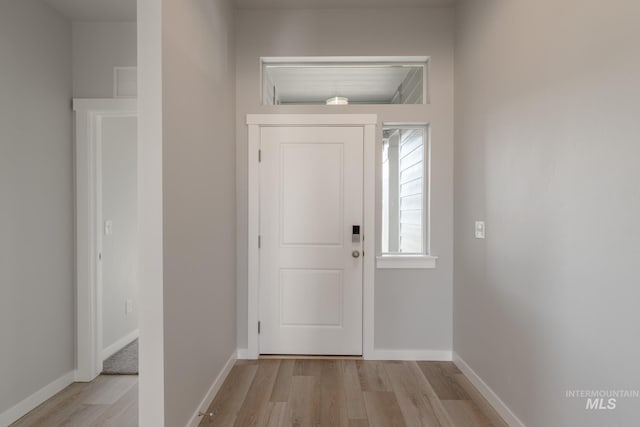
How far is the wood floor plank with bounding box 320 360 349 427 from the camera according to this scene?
2.01 m

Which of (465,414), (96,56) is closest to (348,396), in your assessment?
(465,414)

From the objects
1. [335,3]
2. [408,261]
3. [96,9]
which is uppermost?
[335,3]

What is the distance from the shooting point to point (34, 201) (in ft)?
7.43

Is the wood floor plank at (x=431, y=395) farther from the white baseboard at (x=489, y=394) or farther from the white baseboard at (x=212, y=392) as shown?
the white baseboard at (x=212, y=392)

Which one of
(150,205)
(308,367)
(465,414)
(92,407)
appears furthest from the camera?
(308,367)

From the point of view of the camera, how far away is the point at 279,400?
2.22m

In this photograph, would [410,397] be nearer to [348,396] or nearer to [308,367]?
[348,396]

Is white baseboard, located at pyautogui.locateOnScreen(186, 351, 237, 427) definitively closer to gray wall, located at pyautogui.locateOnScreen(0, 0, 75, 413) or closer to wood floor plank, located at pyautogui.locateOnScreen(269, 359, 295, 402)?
wood floor plank, located at pyautogui.locateOnScreen(269, 359, 295, 402)

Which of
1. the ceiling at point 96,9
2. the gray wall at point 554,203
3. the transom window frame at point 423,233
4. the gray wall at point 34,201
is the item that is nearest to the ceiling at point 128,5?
the ceiling at point 96,9

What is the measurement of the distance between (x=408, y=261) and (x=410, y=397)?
1.02 m

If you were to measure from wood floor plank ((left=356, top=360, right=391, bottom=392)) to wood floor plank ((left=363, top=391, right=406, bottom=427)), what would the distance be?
2.7 inches

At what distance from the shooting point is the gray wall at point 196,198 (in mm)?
1633

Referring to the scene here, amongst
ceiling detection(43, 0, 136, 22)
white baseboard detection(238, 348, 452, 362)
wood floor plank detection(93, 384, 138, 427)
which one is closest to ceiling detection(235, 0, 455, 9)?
ceiling detection(43, 0, 136, 22)

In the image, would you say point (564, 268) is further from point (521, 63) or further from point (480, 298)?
point (521, 63)
